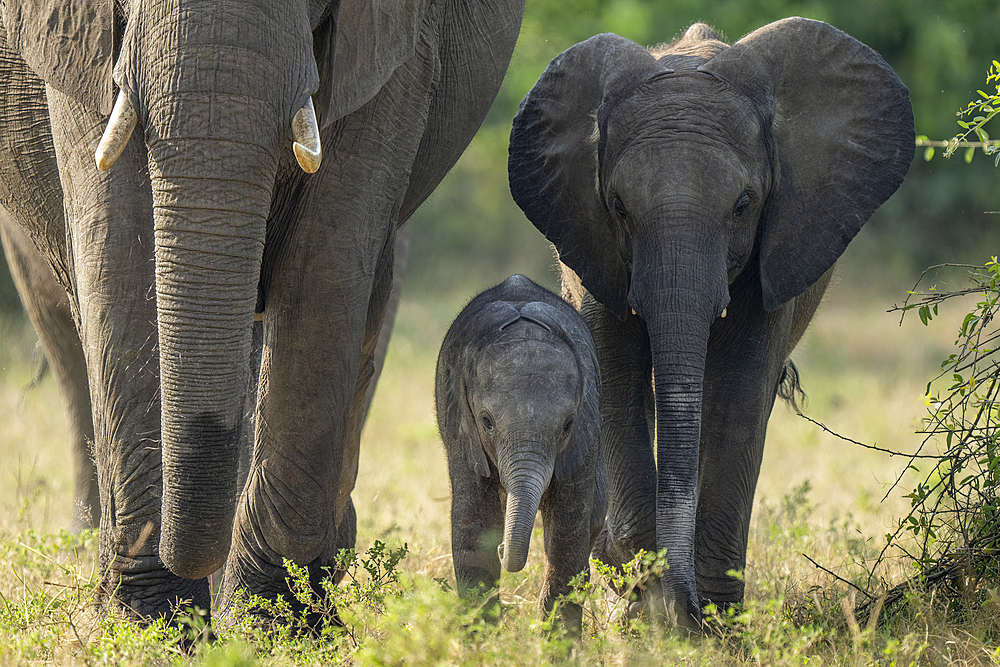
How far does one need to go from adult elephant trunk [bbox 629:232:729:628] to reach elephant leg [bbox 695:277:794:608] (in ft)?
1.91

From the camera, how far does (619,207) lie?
484cm

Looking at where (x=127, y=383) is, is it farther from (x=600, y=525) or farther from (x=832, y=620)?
(x=832, y=620)

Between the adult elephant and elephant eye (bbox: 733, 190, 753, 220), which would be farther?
elephant eye (bbox: 733, 190, 753, 220)

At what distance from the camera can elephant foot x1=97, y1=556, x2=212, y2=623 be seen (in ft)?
13.8

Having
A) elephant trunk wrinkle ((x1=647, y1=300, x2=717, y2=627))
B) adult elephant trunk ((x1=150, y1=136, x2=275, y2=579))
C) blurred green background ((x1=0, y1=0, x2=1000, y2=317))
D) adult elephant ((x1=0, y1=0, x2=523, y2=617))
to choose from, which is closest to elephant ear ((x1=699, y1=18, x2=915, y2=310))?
elephant trunk wrinkle ((x1=647, y1=300, x2=717, y2=627))

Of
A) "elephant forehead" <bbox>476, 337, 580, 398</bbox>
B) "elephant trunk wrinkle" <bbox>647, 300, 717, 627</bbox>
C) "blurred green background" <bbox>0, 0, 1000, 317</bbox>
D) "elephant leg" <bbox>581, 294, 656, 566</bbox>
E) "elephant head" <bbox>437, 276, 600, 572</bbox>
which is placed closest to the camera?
"elephant head" <bbox>437, 276, 600, 572</bbox>

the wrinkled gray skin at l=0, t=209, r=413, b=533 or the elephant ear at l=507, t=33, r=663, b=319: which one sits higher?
the elephant ear at l=507, t=33, r=663, b=319

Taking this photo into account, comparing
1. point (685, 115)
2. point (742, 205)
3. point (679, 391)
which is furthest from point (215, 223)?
point (742, 205)

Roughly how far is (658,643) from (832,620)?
960 millimetres

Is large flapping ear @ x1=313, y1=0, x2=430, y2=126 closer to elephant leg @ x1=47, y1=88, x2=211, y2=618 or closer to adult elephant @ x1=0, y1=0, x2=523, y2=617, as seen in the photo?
adult elephant @ x1=0, y1=0, x2=523, y2=617

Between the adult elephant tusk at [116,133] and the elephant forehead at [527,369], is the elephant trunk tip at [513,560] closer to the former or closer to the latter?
the elephant forehead at [527,369]

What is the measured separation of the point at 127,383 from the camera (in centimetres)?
402

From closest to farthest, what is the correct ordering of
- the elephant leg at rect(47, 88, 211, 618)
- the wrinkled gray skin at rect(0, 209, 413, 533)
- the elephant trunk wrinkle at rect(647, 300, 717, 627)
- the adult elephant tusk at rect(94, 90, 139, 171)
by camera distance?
the adult elephant tusk at rect(94, 90, 139, 171) < the elephant leg at rect(47, 88, 211, 618) < the elephant trunk wrinkle at rect(647, 300, 717, 627) < the wrinkled gray skin at rect(0, 209, 413, 533)

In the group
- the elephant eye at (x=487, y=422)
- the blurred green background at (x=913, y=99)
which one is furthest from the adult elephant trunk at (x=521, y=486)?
the blurred green background at (x=913, y=99)
